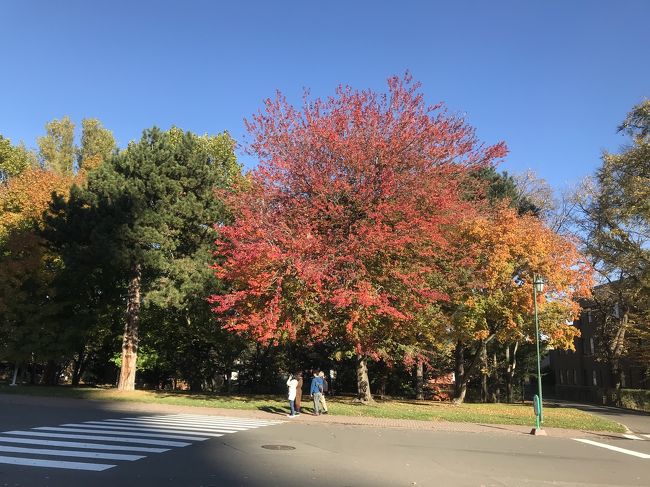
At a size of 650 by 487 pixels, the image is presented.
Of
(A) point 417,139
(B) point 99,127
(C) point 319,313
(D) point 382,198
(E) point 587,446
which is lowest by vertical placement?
(E) point 587,446

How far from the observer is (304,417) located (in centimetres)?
1922

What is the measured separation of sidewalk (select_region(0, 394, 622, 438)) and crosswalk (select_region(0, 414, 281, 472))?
2.50 metres

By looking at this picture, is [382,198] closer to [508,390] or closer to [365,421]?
[365,421]

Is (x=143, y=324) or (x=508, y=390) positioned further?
(x=508, y=390)

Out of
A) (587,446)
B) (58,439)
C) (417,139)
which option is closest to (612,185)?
(417,139)

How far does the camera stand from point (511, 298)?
28.6m

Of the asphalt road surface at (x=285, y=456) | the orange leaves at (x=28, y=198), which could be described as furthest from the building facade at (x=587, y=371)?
the orange leaves at (x=28, y=198)

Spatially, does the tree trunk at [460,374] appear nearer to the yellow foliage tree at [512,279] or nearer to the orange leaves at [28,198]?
the yellow foliage tree at [512,279]

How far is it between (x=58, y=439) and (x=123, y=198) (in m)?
16.9

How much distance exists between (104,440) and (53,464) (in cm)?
302

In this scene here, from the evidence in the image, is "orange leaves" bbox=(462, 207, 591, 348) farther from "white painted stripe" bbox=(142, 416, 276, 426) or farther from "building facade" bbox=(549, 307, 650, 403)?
"building facade" bbox=(549, 307, 650, 403)

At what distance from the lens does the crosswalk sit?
8.81 meters

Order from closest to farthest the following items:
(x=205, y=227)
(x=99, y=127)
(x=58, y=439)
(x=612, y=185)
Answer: (x=58, y=439) → (x=205, y=227) → (x=612, y=185) → (x=99, y=127)

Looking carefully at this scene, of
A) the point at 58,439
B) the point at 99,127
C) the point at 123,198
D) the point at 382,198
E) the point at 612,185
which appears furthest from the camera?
the point at 99,127
